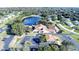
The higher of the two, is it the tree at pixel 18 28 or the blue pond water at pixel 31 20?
the blue pond water at pixel 31 20

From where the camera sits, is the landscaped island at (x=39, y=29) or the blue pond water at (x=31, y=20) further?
the blue pond water at (x=31, y=20)

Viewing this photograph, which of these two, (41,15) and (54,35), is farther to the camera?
(41,15)

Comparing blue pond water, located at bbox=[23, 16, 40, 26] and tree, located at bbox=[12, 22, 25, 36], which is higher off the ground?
blue pond water, located at bbox=[23, 16, 40, 26]

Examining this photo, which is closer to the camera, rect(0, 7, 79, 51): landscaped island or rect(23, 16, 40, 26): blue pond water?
rect(0, 7, 79, 51): landscaped island
